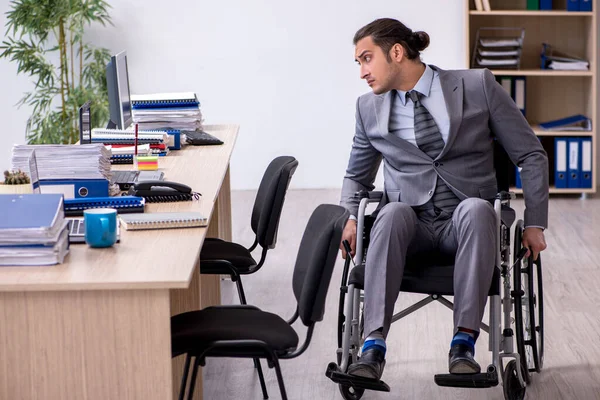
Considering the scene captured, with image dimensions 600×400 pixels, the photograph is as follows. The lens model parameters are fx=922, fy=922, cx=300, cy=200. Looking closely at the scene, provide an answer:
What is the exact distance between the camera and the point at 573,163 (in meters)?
5.85

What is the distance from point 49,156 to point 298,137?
3.63 metres

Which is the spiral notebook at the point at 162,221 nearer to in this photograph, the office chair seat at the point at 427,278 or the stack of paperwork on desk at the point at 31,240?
the stack of paperwork on desk at the point at 31,240

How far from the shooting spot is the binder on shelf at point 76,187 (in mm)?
2721

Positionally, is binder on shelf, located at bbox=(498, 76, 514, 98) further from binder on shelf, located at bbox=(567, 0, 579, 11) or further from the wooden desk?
the wooden desk

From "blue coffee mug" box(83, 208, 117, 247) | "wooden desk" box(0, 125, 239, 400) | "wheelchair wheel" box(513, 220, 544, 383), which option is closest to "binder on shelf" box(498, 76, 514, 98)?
"wheelchair wheel" box(513, 220, 544, 383)

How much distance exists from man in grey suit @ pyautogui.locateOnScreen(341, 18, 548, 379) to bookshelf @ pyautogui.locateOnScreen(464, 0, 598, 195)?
288 cm

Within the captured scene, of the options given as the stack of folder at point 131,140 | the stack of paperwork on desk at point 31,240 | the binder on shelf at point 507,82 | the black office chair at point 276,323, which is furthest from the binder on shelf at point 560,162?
the stack of paperwork on desk at point 31,240

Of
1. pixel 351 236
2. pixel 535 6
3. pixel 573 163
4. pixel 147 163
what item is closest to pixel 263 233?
pixel 351 236

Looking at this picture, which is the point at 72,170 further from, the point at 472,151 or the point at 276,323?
the point at 472,151

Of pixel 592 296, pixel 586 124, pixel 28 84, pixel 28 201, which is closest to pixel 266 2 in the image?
pixel 28 84

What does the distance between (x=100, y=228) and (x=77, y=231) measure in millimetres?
158

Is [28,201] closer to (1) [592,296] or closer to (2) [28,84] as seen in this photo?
(1) [592,296]

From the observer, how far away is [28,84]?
6148mm

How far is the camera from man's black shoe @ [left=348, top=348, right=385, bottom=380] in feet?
8.38
